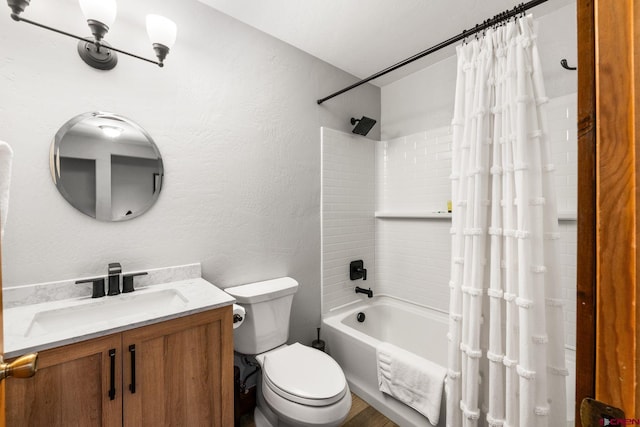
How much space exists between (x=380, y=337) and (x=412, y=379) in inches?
35.6

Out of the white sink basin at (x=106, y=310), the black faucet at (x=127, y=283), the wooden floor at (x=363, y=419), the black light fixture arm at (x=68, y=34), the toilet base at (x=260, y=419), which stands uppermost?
the black light fixture arm at (x=68, y=34)

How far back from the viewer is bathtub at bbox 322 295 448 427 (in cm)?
177

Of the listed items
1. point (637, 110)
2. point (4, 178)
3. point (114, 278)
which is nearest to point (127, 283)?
point (114, 278)

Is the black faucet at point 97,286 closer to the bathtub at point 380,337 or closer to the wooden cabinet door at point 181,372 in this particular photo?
the wooden cabinet door at point 181,372

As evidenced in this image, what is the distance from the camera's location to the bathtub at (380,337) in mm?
Result: 1765

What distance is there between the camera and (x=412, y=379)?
1553mm

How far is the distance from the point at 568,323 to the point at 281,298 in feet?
5.61

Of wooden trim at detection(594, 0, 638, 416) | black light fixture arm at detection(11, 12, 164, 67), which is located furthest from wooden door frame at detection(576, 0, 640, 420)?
black light fixture arm at detection(11, 12, 164, 67)

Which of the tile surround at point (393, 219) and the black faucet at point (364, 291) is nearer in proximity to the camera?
the tile surround at point (393, 219)

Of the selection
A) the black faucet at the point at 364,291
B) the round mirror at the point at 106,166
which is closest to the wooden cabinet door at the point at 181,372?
the round mirror at the point at 106,166

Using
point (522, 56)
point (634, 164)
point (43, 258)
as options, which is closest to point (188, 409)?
point (43, 258)

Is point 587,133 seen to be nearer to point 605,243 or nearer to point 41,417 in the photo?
point 605,243

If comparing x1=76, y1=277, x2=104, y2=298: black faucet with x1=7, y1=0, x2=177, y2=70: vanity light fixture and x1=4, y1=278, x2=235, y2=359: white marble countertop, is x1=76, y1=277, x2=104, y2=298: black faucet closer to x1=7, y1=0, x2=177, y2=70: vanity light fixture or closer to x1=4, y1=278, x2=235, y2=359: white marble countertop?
x1=4, y1=278, x2=235, y2=359: white marble countertop

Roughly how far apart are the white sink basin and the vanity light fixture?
3.66 ft
